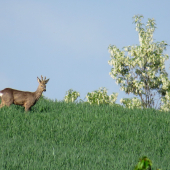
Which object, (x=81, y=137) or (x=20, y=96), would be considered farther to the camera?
(x=20, y=96)

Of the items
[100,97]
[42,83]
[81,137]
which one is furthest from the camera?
[100,97]

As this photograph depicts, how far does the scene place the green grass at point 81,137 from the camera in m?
7.00

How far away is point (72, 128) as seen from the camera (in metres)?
10.2

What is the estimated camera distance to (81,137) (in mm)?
9609

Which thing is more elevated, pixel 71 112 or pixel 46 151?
pixel 71 112

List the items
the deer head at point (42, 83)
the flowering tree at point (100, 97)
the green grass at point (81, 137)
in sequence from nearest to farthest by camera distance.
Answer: the green grass at point (81, 137)
the deer head at point (42, 83)
the flowering tree at point (100, 97)

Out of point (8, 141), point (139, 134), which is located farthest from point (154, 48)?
point (8, 141)

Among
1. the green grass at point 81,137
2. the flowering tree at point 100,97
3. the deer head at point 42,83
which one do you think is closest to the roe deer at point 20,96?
the deer head at point 42,83

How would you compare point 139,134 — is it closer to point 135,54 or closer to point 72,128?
point 72,128

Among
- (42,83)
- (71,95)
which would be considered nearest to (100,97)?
(71,95)

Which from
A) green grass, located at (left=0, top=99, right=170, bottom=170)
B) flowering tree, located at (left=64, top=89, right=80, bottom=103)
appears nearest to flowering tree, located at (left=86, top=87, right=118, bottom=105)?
flowering tree, located at (left=64, top=89, right=80, bottom=103)

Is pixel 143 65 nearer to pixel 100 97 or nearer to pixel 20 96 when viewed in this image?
pixel 100 97

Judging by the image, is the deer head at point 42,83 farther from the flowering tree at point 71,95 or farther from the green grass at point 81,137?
the flowering tree at point 71,95

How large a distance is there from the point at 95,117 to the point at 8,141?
394 cm
